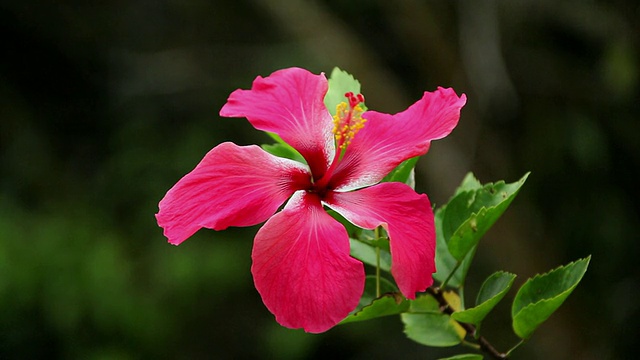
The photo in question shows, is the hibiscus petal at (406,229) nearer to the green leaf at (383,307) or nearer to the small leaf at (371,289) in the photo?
the green leaf at (383,307)

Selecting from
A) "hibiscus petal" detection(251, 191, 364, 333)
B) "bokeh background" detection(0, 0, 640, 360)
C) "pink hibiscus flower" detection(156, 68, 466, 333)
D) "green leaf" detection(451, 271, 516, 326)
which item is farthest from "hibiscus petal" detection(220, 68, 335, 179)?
"bokeh background" detection(0, 0, 640, 360)

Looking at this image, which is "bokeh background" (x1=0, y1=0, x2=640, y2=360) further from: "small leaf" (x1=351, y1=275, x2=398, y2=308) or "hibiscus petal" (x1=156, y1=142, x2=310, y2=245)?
"hibiscus petal" (x1=156, y1=142, x2=310, y2=245)

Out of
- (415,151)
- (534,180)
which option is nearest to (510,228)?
(534,180)

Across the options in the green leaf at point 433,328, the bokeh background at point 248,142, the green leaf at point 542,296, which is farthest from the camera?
the bokeh background at point 248,142

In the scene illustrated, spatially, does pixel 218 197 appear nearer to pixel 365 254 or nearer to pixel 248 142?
pixel 365 254

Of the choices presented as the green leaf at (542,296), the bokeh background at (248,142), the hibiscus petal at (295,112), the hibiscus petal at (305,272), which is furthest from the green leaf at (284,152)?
the bokeh background at (248,142)

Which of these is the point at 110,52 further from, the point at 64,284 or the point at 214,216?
the point at 214,216

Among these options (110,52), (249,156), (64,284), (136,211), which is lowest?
(64,284)
